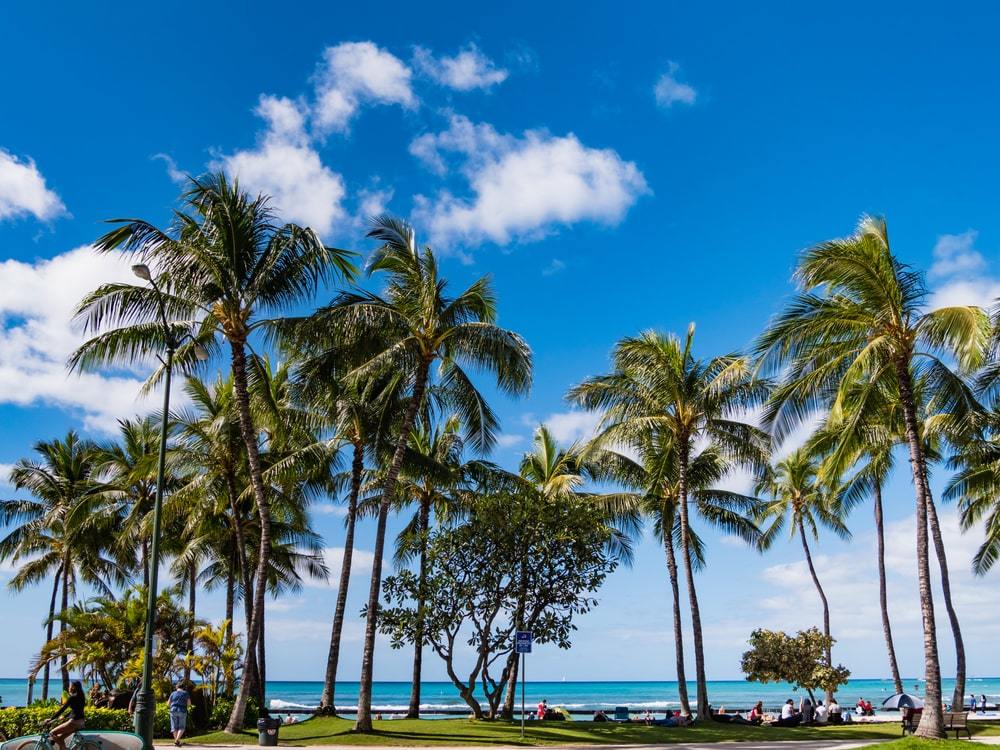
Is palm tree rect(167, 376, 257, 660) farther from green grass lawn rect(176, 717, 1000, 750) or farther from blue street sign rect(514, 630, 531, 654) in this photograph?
blue street sign rect(514, 630, 531, 654)

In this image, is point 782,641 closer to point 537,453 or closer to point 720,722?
point 720,722

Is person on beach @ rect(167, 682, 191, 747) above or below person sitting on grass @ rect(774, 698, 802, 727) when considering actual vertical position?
above

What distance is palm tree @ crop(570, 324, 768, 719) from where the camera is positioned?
28750mm

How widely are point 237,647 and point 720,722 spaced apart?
15651 millimetres

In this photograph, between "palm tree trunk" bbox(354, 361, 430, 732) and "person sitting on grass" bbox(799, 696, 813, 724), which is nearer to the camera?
"palm tree trunk" bbox(354, 361, 430, 732)

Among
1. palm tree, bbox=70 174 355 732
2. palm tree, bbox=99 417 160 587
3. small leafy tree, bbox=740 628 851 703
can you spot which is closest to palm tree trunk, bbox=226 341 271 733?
palm tree, bbox=70 174 355 732

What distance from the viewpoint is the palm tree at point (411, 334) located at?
956 inches

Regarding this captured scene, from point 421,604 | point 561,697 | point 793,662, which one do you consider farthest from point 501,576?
point 561,697

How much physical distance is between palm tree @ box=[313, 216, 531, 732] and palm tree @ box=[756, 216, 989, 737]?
732cm

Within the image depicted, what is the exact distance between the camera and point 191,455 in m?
29.8

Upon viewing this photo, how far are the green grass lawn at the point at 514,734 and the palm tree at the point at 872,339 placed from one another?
21.6ft

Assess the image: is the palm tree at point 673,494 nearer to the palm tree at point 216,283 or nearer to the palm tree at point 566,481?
the palm tree at point 566,481

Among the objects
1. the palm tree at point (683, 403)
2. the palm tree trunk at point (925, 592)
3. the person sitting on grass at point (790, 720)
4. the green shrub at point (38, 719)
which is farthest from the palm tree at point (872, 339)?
the green shrub at point (38, 719)

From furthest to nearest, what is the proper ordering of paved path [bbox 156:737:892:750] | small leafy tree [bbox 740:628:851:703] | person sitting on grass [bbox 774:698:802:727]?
small leafy tree [bbox 740:628:851:703]
person sitting on grass [bbox 774:698:802:727]
paved path [bbox 156:737:892:750]
